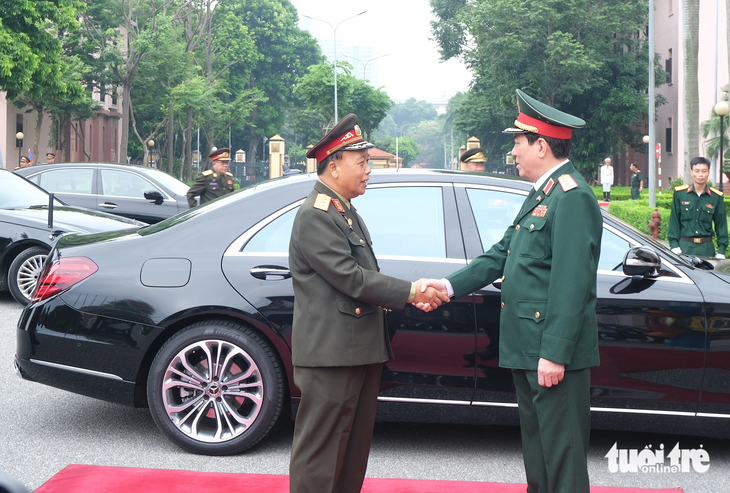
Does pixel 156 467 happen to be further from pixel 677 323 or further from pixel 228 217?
pixel 677 323

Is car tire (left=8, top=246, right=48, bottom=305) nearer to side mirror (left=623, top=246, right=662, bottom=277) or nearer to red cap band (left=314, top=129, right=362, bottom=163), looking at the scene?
red cap band (left=314, top=129, right=362, bottom=163)

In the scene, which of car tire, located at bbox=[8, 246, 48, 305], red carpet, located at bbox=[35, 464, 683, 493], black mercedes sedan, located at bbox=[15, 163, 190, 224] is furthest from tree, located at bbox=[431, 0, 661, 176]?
red carpet, located at bbox=[35, 464, 683, 493]

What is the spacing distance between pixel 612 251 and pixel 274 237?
1835 millimetres

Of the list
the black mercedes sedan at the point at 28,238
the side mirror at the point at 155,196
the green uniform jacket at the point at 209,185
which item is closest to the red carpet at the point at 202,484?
the black mercedes sedan at the point at 28,238

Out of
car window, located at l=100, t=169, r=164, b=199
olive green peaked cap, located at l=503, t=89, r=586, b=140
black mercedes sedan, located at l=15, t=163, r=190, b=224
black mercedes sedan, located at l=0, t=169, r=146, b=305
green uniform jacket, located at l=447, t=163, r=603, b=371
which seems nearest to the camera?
green uniform jacket, located at l=447, t=163, r=603, b=371

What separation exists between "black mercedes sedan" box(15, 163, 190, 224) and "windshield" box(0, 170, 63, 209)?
168 centimetres

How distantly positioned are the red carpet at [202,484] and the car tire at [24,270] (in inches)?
213

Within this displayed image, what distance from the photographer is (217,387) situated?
452 cm

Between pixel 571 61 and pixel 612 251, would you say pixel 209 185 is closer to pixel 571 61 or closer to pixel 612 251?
pixel 612 251

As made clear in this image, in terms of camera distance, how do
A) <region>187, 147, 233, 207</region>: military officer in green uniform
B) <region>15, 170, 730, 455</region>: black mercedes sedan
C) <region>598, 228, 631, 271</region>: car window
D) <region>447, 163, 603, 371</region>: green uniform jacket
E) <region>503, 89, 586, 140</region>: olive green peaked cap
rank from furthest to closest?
<region>187, 147, 233, 207</region>: military officer in green uniform, <region>598, 228, 631, 271</region>: car window, <region>15, 170, 730, 455</region>: black mercedes sedan, <region>503, 89, 586, 140</region>: olive green peaked cap, <region>447, 163, 603, 371</region>: green uniform jacket

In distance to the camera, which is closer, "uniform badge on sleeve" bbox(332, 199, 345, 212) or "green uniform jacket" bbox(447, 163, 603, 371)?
"green uniform jacket" bbox(447, 163, 603, 371)

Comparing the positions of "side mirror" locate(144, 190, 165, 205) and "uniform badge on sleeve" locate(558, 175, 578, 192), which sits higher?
"side mirror" locate(144, 190, 165, 205)

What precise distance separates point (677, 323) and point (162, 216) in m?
9.21

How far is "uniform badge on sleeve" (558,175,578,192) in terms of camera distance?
A: 10.6 feet
